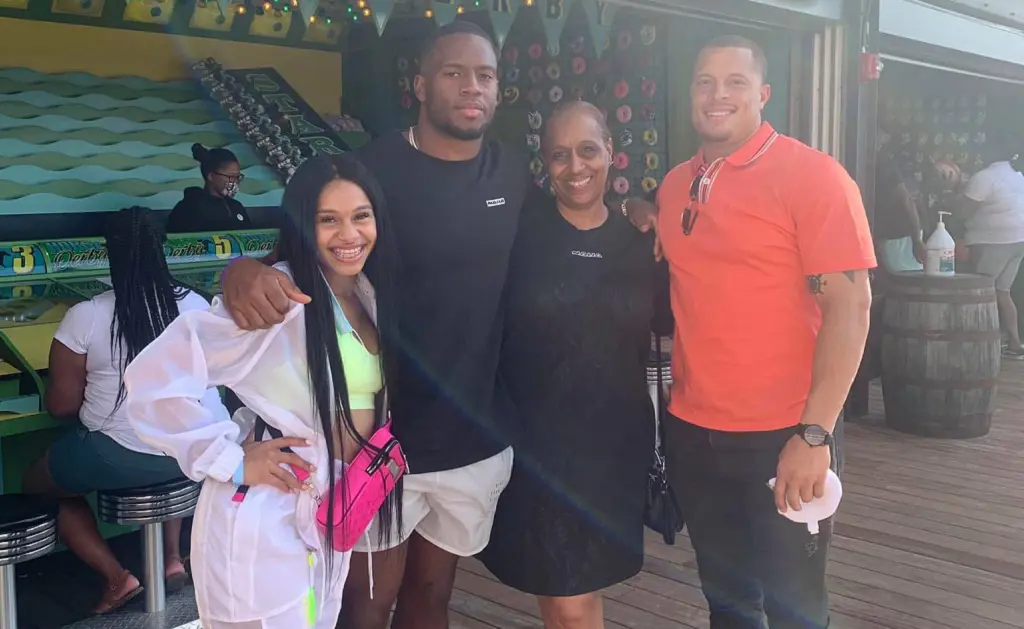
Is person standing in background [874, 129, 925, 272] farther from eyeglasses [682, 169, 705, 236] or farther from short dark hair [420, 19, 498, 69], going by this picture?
short dark hair [420, 19, 498, 69]

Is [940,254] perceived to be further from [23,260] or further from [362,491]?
[23,260]

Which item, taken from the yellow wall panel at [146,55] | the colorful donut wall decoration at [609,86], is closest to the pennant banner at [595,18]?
the colorful donut wall decoration at [609,86]

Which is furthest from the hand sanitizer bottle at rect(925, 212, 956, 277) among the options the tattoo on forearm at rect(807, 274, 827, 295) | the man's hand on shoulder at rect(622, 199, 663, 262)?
the tattoo on forearm at rect(807, 274, 827, 295)

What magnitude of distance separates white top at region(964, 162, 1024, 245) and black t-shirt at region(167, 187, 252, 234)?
19.1 ft

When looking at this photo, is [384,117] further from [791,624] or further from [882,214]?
[791,624]

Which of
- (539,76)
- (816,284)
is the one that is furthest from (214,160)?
(816,284)

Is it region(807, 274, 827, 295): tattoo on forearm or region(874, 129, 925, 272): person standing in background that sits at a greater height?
region(874, 129, 925, 272): person standing in background

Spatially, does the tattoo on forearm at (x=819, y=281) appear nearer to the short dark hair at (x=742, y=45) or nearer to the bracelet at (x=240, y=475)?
the short dark hair at (x=742, y=45)

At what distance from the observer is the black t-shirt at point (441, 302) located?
2.16 meters

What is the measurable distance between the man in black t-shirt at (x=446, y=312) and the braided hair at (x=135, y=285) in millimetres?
1292

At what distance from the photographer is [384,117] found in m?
7.69

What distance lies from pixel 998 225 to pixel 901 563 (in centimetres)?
478

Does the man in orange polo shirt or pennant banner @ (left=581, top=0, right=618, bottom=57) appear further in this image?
pennant banner @ (left=581, top=0, right=618, bottom=57)

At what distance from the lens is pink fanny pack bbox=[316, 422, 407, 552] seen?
1.89 m
